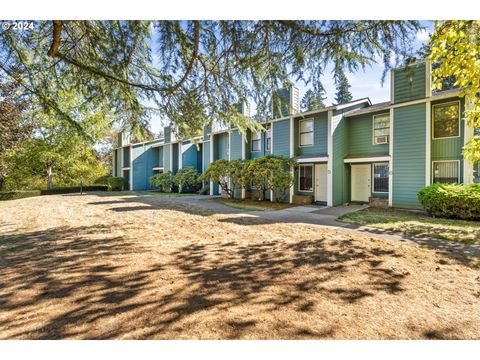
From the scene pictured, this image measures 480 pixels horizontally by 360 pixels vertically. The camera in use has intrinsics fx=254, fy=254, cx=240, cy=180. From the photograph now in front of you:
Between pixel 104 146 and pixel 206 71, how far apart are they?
38.1 meters

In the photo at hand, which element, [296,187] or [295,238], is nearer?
[295,238]

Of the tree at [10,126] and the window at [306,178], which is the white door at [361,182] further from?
the tree at [10,126]

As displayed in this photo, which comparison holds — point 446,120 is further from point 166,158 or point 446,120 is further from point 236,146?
point 166,158

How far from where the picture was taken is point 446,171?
423 inches

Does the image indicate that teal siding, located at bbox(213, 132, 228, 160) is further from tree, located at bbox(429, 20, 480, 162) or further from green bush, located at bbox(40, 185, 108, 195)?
tree, located at bbox(429, 20, 480, 162)

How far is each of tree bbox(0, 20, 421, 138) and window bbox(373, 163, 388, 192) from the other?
9567 mm

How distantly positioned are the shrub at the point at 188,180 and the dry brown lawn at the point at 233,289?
15.3 m

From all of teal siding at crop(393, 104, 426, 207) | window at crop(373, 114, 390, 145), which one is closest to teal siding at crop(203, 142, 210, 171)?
window at crop(373, 114, 390, 145)

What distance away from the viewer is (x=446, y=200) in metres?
8.99

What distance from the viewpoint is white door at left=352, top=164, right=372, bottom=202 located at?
13.2 metres

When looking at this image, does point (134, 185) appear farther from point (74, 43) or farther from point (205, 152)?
point (74, 43)

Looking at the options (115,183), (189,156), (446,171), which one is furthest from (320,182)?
(115,183)

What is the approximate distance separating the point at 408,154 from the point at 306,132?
5.12m
